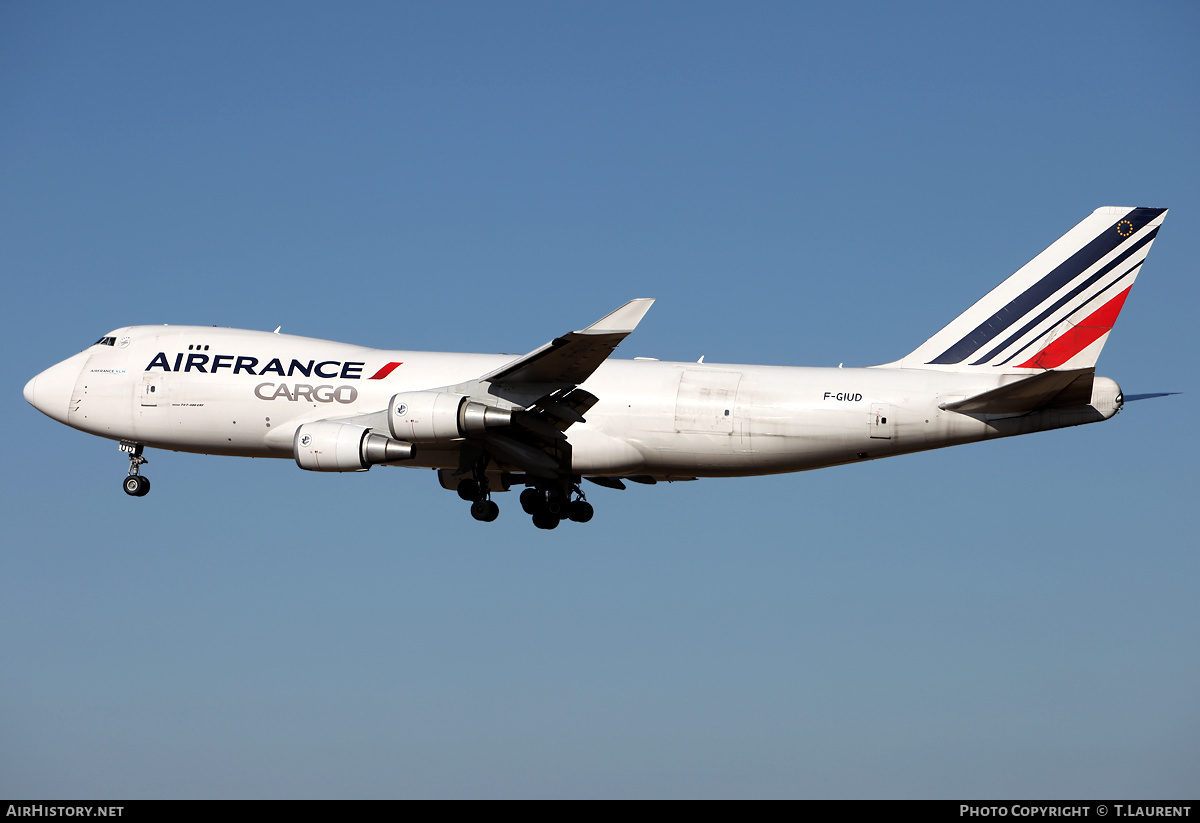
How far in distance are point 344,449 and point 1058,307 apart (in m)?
19.8

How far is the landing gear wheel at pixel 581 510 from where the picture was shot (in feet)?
129

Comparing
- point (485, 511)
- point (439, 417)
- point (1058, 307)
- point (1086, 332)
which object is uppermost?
point (1058, 307)

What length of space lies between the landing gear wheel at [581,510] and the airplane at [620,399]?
0.06 meters

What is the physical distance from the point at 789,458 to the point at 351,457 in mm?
11815

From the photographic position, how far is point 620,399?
3681 centimetres

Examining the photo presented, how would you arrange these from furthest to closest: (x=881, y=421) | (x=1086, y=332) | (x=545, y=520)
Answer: (x=545, y=520), (x=1086, y=332), (x=881, y=421)

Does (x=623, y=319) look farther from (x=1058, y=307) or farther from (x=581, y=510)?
(x=1058, y=307)

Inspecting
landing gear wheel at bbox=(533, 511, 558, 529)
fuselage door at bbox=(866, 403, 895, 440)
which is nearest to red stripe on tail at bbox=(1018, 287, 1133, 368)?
fuselage door at bbox=(866, 403, 895, 440)

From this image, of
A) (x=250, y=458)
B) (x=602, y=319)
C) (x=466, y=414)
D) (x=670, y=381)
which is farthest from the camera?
(x=250, y=458)

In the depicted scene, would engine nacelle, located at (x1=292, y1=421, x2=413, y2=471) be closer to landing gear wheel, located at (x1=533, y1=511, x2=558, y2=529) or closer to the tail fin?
landing gear wheel, located at (x1=533, y1=511, x2=558, y2=529)

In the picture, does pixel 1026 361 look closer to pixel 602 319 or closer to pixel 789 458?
pixel 789 458

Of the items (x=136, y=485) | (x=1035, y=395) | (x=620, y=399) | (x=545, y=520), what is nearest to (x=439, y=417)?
(x=620, y=399)
